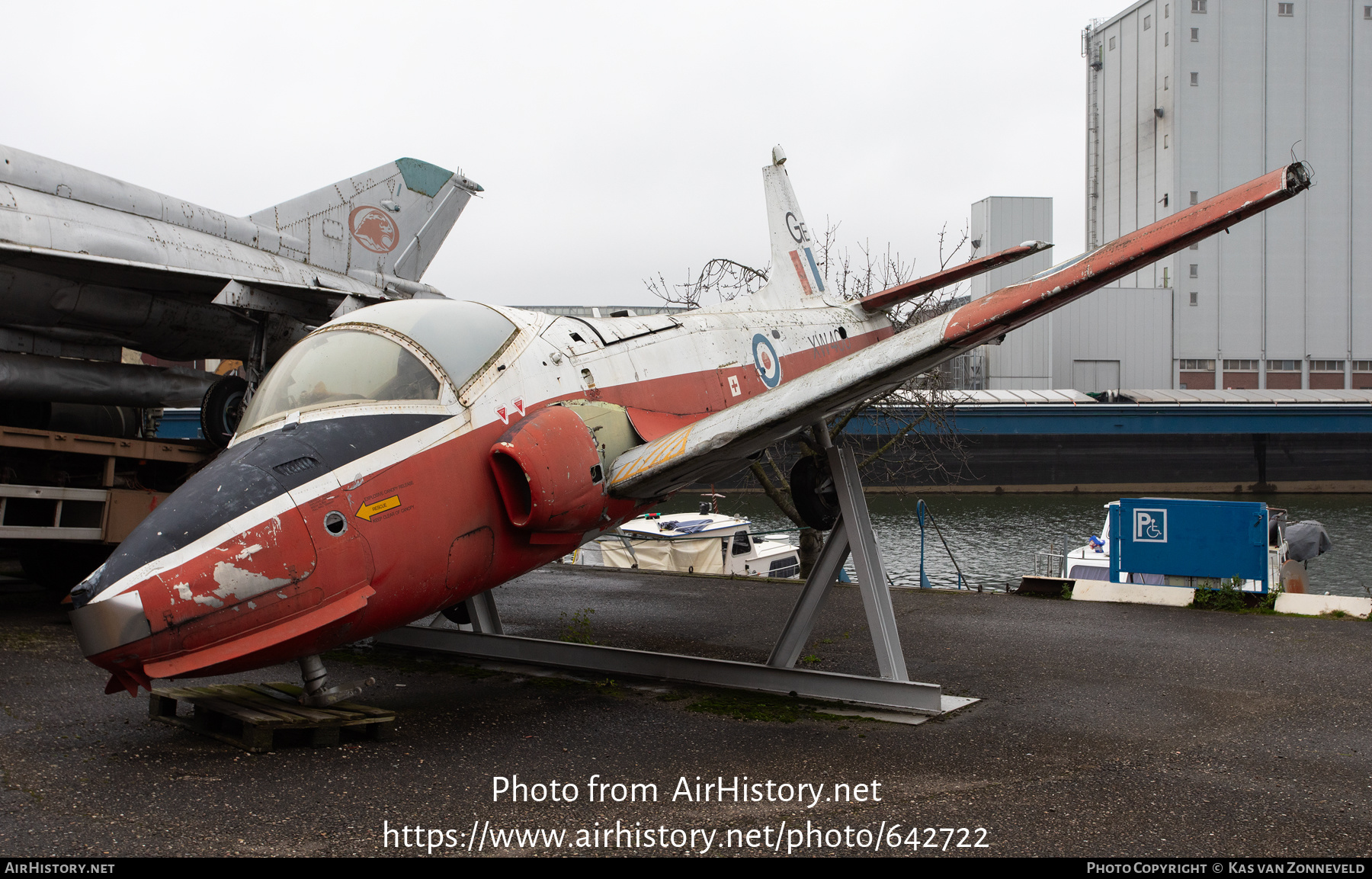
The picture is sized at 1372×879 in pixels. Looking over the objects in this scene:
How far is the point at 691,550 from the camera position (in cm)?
1964

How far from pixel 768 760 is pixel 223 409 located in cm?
867

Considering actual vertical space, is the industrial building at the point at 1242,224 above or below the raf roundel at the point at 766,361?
above

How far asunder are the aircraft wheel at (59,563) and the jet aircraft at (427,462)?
7616 mm

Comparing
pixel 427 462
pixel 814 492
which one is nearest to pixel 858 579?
pixel 814 492

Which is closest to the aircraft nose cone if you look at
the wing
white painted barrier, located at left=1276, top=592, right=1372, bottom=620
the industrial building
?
the wing

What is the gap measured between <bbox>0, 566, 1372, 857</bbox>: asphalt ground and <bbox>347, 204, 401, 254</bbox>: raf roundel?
9758 mm

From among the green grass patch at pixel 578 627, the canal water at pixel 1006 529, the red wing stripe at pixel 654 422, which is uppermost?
the red wing stripe at pixel 654 422

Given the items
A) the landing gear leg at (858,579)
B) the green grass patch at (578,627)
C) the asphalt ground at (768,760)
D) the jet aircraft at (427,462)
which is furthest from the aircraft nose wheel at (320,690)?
the landing gear leg at (858,579)

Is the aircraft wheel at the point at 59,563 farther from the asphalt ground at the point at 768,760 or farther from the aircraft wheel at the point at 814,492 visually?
the aircraft wheel at the point at 814,492

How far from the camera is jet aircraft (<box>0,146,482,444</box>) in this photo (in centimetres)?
1084

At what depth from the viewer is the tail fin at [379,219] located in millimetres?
16281

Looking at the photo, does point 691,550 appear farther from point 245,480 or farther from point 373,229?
point 245,480

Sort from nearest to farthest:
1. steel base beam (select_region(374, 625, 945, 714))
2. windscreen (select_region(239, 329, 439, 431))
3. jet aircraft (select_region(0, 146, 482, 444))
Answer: windscreen (select_region(239, 329, 439, 431))
steel base beam (select_region(374, 625, 945, 714))
jet aircraft (select_region(0, 146, 482, 444))

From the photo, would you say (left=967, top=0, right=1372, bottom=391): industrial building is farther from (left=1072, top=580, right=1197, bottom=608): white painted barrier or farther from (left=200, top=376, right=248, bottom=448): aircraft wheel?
(left=200, top=376, right=248, bottom=448): aircraft wheel
